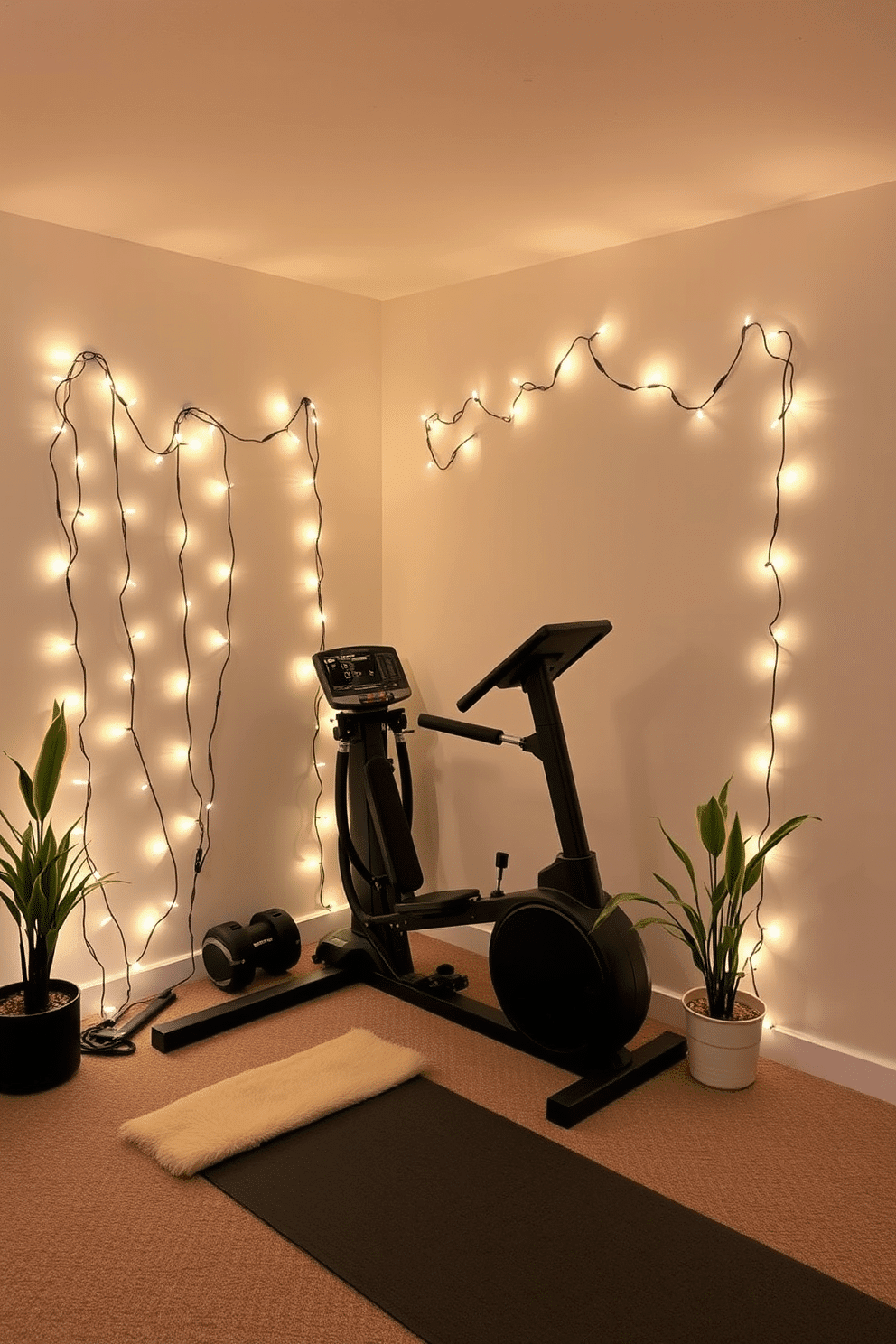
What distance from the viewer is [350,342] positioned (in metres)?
4.23

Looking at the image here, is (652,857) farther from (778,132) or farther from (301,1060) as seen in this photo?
(778,132)

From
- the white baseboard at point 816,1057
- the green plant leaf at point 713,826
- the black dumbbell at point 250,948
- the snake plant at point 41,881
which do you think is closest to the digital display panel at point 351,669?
the black dumbbell at point 250,948

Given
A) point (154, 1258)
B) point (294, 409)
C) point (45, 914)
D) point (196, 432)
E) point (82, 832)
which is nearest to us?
point (154, 1258)

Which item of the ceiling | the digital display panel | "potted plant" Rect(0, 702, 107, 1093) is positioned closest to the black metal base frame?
"potted plant" Rect(0, 702, 107, 1093)

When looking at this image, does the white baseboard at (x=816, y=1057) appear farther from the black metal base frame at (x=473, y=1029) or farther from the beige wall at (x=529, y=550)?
the black metal base frame at (x=473, y=1029)

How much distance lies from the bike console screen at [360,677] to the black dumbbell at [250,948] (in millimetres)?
787

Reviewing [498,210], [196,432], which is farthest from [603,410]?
[196,432]

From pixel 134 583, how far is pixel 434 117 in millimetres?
1777

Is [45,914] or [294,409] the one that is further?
[294,409]

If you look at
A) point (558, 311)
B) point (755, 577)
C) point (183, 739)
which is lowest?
point (183, 739)

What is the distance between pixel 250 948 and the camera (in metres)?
3.70

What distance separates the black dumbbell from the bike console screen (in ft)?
2.58

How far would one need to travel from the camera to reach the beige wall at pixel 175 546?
3348mm

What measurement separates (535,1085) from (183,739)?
163cm
